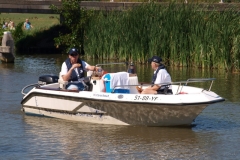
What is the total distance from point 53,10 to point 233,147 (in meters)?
21.7

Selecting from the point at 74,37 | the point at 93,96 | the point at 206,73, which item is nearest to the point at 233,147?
the point at 93,96

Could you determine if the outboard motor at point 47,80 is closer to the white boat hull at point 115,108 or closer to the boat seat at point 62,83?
the white boat hull at point 115,108

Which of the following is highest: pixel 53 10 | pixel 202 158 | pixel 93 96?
pixel 53 10

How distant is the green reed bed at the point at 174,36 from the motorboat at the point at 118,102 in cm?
886

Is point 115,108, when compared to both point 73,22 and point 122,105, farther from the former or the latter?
point 73,22

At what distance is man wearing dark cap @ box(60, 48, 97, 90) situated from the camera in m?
14.2

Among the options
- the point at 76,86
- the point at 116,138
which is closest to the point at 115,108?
the point at 116,138

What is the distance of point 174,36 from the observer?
24.2 meters

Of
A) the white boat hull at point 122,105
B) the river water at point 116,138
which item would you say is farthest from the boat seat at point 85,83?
the river water at point 116,138

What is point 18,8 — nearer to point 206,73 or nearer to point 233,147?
point 206,73

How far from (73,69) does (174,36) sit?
10.3 meters

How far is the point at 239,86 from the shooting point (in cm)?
1994

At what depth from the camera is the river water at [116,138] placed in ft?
37.8

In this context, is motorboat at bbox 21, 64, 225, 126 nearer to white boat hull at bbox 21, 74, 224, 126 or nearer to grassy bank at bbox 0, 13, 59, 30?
white boat hull at bbox 21, 74, 224, 126
